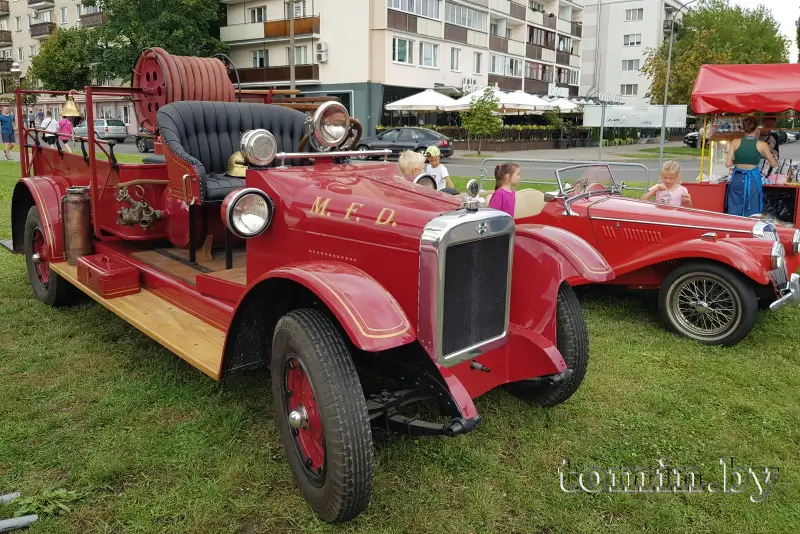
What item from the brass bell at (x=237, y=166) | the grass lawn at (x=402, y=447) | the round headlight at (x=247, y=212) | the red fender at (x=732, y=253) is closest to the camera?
the grass lawn at (x=402, y=447)

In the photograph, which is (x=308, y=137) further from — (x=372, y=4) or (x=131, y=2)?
(x=131, y=2)

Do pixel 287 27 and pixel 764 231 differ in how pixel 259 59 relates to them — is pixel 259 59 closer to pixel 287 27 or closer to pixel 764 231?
pixel 287 27

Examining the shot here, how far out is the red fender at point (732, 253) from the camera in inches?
189

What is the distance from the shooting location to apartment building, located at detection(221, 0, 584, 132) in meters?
31.3

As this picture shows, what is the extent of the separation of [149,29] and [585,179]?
3192 centimetres

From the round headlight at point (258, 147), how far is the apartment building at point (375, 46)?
26.2 metres

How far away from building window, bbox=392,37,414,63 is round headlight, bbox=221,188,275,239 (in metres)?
30.0

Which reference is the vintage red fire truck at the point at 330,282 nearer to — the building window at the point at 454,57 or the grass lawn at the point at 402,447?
the grass lawn at the point at 402,447

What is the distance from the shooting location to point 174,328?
385cm

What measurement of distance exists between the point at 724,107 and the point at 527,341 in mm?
6405

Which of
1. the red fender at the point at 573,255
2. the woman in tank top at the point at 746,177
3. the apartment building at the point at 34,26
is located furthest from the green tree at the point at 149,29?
the red fender at the point at 573,255

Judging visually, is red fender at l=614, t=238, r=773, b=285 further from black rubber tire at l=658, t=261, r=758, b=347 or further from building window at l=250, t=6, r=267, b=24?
building window at l=250, t=6, r=267, b=24

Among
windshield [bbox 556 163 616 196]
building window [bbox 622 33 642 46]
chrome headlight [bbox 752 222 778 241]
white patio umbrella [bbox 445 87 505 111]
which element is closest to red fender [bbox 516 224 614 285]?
chrome headlight [bbox 752 222 778 241]

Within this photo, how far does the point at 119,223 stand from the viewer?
4.81 m
